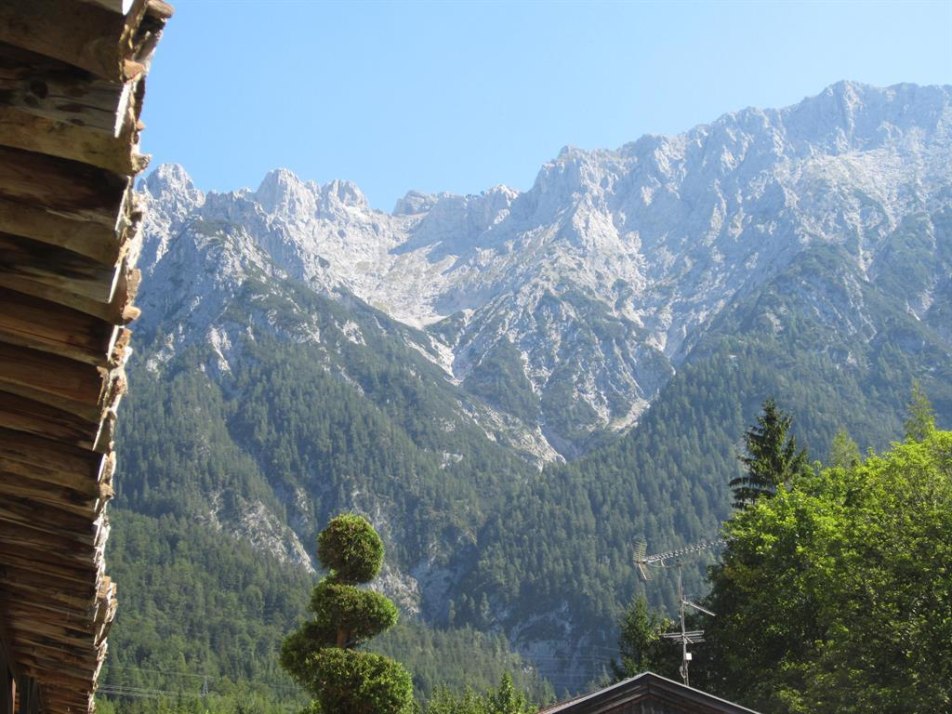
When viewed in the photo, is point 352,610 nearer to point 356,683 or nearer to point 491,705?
point 356,683

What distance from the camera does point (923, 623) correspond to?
32906 mm

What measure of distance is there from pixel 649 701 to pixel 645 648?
51.4m

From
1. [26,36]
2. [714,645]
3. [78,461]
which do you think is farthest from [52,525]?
[714,645]

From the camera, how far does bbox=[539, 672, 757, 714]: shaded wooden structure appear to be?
26.4 meters

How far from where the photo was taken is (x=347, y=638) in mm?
25297

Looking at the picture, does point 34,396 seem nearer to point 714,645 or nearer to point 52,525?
point 52,525

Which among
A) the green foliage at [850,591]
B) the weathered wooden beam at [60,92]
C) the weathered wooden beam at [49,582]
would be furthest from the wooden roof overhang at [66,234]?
the green foliage at [850,591]

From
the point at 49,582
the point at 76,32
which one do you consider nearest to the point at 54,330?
the point at 76,32

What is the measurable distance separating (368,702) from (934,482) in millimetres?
23455

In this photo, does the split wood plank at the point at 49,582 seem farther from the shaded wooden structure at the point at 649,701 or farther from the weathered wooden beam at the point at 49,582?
the shaded wooden structure at the point at 649,701

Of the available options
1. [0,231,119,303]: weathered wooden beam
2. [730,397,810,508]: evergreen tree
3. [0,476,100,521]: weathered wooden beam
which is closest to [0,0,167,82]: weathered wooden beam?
[0,231,119,303]: weathered wooden beam

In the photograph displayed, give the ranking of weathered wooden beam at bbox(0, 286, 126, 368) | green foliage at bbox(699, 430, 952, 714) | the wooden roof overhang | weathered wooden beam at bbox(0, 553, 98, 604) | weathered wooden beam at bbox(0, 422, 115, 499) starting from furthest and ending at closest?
green foliage at bbox(699, 430, 952, 714), weathered wooden beam at bbox(0, 553, 98, 604), weathered wooden beam at bbox(0, 422, 115, 499), weathered wooden beam at bbox(0, 286, 126, 368), the wooden roof overhang

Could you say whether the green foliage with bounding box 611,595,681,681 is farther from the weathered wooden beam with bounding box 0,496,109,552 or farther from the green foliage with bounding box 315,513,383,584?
the weathered wooden beam with bounding box 0,496,109,552

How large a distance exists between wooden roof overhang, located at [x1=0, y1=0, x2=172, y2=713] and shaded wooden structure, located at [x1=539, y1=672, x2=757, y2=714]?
75.0ft
